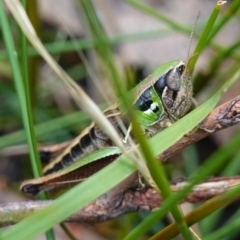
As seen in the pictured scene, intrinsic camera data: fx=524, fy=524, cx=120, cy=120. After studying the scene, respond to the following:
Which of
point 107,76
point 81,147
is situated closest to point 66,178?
point 81,147

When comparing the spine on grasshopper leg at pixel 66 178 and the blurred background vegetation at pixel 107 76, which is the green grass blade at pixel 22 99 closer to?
the spine on grasshopper leg at pixel 66 178

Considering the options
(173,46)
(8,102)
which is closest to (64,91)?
(8,102)

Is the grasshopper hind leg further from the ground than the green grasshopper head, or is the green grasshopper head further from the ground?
the grasshopper hind leg

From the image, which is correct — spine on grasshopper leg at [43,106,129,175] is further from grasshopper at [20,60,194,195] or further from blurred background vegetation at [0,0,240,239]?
blurred background vegetation at [0,0,240,239]

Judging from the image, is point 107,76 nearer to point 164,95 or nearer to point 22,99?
point 164,95

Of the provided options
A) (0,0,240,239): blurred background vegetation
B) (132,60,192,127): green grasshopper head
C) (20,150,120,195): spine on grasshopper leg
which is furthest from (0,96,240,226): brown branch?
(0,0,240,239): blurred background vegetation
